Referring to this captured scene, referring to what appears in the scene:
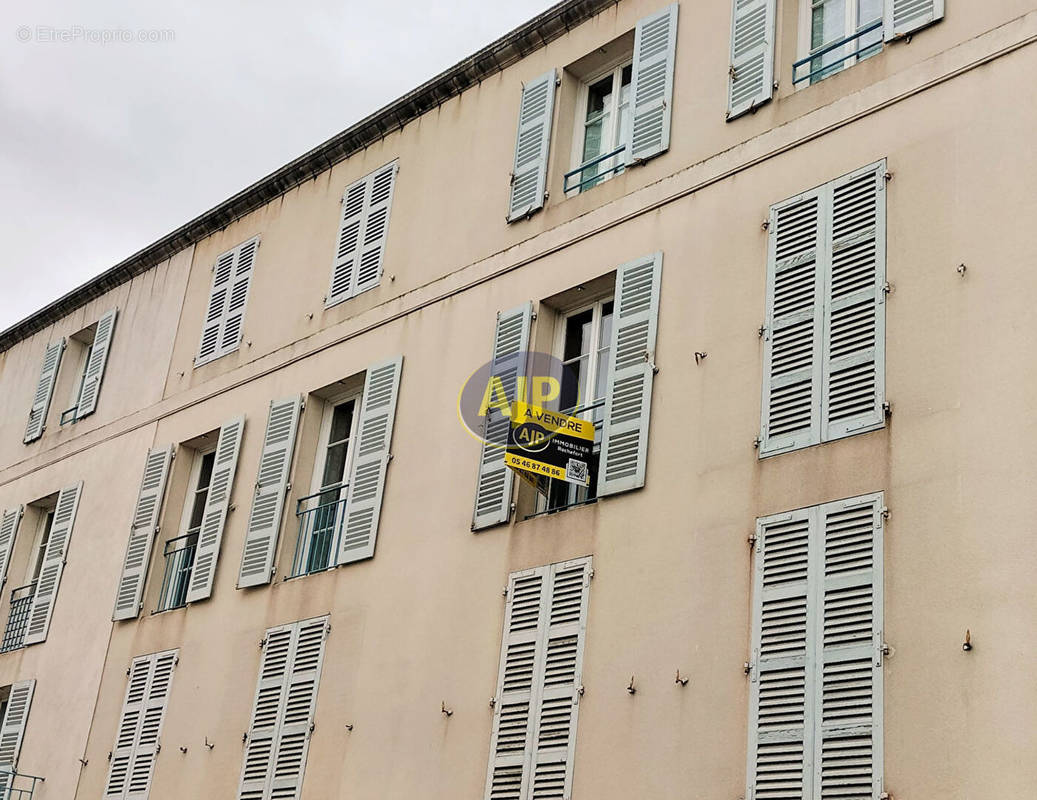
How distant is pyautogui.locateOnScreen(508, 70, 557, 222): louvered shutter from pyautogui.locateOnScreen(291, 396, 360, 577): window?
7.93 feet

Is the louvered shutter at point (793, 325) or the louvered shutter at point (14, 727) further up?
the louvered shutter at point (793, 325)

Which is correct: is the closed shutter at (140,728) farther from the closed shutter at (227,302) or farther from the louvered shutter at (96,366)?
the louvered shutter at (96,366)

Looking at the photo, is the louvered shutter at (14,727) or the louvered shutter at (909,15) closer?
the louvered shutter at (909,15)

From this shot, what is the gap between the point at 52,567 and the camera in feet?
52.4

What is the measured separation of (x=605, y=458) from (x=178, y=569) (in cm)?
562

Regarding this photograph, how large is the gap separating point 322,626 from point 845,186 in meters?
5.37

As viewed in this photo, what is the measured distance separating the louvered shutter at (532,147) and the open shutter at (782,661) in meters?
4.24

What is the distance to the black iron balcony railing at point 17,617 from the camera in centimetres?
1606

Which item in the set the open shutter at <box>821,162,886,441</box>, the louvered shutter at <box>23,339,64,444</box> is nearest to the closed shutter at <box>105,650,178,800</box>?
the louvered shutter at <box>23,339,64,444</box>

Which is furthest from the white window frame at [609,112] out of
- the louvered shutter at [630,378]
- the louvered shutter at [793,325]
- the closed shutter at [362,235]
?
the louvered shutter at [793,325]

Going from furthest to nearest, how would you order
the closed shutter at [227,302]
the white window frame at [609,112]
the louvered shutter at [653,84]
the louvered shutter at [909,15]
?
the closed shutter at [227,302] → the white window frame at [609,112] → the louvered shutter at [653,84] → the louvered shutter at [909,15]

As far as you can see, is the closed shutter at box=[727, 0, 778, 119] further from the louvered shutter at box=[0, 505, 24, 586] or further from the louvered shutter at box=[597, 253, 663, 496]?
the louvered shutter at box=[0, 505, 24, 586]

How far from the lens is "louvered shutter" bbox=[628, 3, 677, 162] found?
11641 mm

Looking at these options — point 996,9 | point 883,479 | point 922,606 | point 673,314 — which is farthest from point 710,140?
point 922,606
